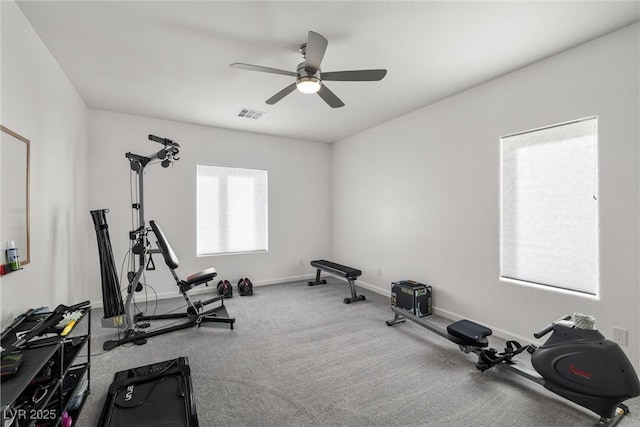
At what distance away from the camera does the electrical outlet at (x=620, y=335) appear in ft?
7.01

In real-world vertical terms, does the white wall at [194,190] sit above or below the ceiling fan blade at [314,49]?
below

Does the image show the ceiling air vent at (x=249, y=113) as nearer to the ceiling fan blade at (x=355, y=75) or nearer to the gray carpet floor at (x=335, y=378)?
the ceiling fan blade at (x=355, y=75)

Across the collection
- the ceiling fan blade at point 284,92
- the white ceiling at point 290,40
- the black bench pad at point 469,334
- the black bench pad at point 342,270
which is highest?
the white ceiling at point 290,40

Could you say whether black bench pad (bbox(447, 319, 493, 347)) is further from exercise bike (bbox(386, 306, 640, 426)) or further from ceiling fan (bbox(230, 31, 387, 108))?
ceiling fan (bbox(230, 31, 387, 108))

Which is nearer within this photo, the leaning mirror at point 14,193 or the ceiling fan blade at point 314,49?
the leaning mirror at point 14,193

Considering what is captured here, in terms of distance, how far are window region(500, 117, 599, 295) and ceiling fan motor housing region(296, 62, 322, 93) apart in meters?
2.09

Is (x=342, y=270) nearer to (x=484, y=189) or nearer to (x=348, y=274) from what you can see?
(x=348, y=274)

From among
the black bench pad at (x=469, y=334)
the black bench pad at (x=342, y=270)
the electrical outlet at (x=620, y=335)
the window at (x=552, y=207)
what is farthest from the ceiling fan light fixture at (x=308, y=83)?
the electrical outlet at (x=620, y=335)

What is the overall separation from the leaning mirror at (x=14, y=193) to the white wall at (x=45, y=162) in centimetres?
7

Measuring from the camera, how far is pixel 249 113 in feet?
13.0

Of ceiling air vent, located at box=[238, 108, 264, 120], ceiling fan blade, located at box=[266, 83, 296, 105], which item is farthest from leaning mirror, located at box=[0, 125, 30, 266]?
ceiling air vent, located at box=[238, 108, 264, 120]

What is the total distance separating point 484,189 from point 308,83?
2.23 meters

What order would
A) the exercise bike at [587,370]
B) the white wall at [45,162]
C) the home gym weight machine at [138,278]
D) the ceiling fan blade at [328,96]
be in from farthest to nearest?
the home gym weight machine at [138,278], the ceiling fan blade at [328,96], the white wall at [45,162], the exercise bike at [587,370]

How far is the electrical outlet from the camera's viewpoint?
7.01 ft
